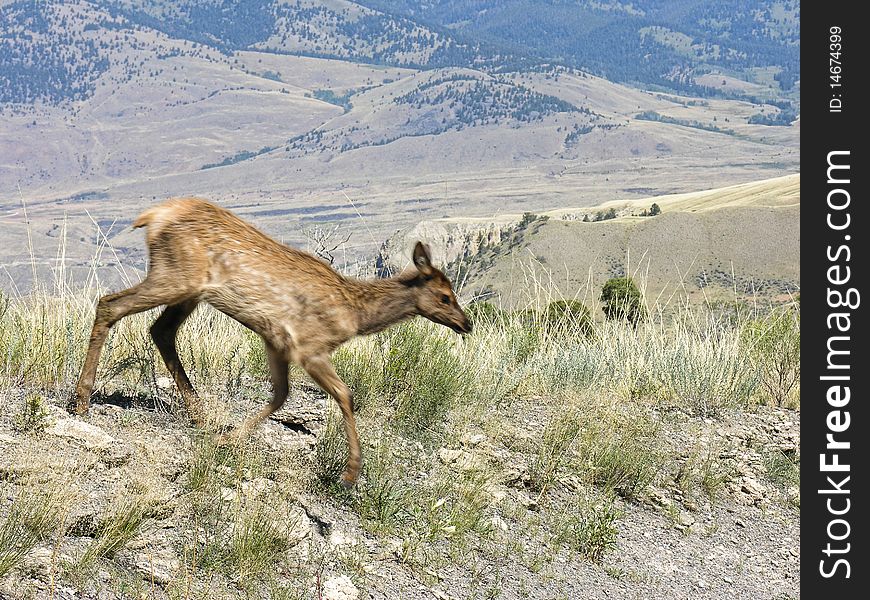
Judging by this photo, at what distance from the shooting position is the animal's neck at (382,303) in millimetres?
7320

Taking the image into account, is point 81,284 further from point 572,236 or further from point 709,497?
point 572,236

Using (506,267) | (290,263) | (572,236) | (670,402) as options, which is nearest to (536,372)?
(670,402)

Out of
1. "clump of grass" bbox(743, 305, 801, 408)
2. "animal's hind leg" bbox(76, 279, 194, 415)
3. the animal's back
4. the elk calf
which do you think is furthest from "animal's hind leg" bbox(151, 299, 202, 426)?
"clump of grass" bbox(743, 305, 801, 408)

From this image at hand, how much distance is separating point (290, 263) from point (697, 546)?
3.68 m

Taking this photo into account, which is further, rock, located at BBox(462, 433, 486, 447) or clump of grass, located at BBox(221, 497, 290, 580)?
rock, located at BBox(462, 433, 486, 447)

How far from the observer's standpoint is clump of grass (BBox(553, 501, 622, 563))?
23.2 feet

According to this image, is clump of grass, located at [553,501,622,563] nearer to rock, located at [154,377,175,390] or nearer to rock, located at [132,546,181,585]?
rock, located at [132,546,181,585]

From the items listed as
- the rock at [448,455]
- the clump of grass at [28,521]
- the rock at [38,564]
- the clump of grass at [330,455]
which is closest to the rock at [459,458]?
the rock at [448,455]

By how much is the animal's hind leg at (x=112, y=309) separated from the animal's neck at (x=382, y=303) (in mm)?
1284

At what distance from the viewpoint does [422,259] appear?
7.64 metres

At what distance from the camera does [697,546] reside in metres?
7.66

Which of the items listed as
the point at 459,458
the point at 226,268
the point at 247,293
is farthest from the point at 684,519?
the point at 226,268

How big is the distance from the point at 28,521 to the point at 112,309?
73.4 inches

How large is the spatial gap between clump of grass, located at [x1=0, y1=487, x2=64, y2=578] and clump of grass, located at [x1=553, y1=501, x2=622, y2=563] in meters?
3.34
